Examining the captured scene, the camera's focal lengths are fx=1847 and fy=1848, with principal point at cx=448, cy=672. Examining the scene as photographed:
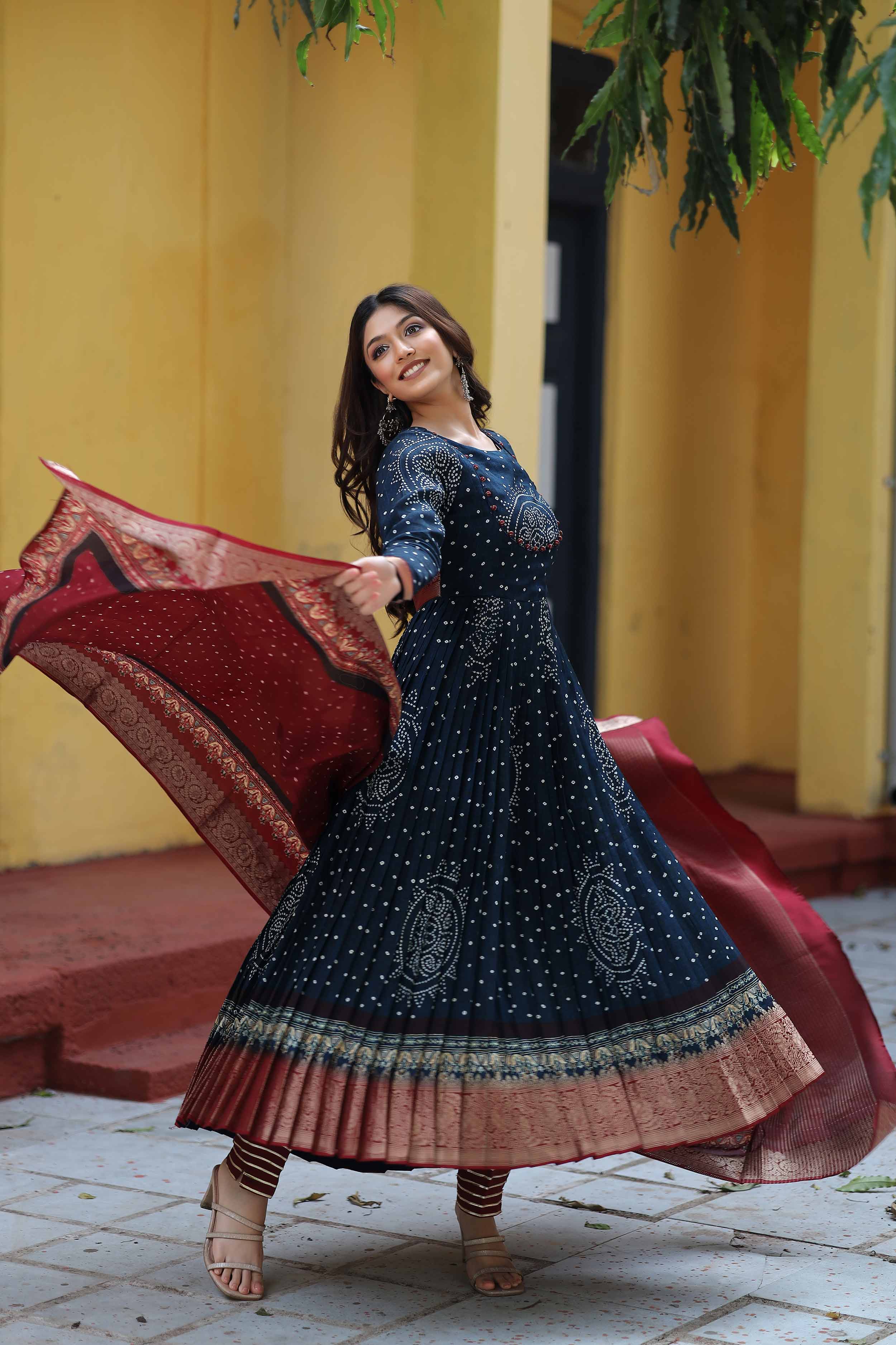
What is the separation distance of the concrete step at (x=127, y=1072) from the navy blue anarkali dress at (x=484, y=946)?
4.67 feet

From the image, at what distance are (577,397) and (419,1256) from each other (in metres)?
5.25

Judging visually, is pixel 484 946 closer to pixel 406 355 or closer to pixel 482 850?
pixel 482 850

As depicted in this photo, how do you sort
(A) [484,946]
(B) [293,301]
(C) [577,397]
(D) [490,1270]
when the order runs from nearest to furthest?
(A) [484,946]
(D) [490,1270]
(B) [293,301]
(C) [577,397]

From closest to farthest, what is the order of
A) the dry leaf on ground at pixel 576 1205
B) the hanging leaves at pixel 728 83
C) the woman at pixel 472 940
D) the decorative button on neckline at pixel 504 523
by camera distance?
the hanging leaves at pixel 728 83
the woman at pixel 472 940
the decorative button on neckline at pixel 504 523
the dry leaf on ground at pixel 576 1205

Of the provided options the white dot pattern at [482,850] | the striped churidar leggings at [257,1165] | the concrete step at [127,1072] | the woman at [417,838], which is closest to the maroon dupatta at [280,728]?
the woman at [417,838]

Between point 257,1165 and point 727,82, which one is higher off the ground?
point 727,82

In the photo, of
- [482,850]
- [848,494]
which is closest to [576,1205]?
[482,850]

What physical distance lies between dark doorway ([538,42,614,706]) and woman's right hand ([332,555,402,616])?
5.04 meters

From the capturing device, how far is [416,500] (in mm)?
3002

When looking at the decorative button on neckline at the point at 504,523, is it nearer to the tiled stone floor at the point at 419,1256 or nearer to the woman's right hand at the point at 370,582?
the woman's right hand at the point at 370,582

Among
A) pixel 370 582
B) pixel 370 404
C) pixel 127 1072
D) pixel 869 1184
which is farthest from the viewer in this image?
pixel 127 1072

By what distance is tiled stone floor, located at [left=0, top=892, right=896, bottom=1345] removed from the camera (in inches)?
116

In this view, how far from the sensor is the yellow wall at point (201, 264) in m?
5.55

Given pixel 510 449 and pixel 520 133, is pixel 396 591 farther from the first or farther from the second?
pixel 520 133
